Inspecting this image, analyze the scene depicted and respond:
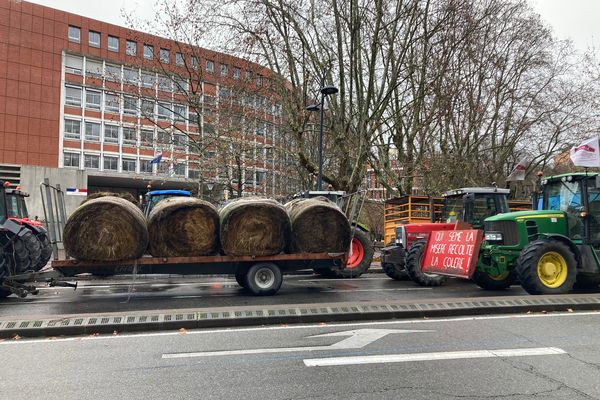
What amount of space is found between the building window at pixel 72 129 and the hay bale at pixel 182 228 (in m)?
49.4

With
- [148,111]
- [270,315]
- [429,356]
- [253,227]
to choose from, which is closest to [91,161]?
[148,111]

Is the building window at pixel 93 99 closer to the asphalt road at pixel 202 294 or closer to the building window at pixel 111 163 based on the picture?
the building window at pixel 111 163

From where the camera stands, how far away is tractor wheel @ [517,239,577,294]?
1027 cm

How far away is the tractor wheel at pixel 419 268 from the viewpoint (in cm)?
1265

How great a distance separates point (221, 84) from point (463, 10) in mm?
11651

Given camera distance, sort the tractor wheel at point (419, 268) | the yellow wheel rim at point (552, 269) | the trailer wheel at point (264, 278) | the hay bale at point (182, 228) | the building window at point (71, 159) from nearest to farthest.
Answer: the hay bale at point (182, 228) → the yellow wheel rim at point (552, 269) → the trailer wheel at point (264, 278) → the tractor wheel at point (419, 268) → the building window at point (71, 159)

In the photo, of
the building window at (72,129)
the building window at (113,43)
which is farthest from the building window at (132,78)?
the building window at (72,129)

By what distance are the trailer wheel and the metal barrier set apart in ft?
13.1

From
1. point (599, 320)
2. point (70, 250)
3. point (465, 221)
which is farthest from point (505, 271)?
point (70, 250)

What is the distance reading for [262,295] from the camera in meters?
11.1

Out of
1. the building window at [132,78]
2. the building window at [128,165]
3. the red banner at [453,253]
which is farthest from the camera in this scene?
the building window at [128,165]

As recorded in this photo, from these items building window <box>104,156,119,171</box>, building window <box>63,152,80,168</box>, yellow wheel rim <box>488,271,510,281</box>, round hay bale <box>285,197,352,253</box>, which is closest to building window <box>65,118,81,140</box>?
building window <box>63,152,80,168</box>

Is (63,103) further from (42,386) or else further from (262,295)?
(42,386)

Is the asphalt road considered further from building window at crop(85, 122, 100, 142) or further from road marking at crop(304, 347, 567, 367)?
building window at crop(85, 122, 100, 142)
